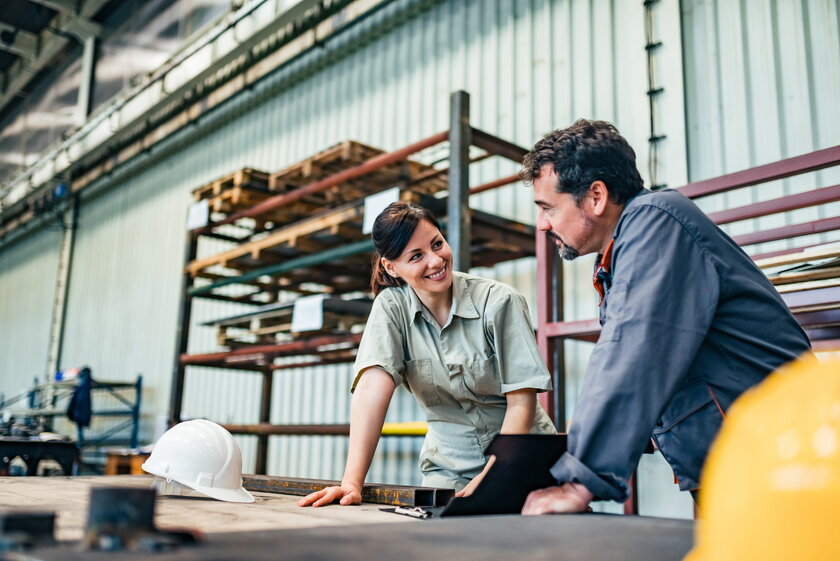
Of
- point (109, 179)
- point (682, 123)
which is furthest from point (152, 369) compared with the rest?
point (682, 123)

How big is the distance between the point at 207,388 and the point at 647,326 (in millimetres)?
9448

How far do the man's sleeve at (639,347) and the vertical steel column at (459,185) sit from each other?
289cm

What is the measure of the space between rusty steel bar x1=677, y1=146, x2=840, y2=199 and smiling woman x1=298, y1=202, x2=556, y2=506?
1.42m

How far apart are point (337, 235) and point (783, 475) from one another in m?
5.54

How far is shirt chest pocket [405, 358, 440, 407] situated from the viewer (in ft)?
9.70

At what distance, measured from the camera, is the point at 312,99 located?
9258 millimetres

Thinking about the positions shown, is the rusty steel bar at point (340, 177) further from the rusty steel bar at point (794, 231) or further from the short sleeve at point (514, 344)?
the short sleeve at point (514, 344)

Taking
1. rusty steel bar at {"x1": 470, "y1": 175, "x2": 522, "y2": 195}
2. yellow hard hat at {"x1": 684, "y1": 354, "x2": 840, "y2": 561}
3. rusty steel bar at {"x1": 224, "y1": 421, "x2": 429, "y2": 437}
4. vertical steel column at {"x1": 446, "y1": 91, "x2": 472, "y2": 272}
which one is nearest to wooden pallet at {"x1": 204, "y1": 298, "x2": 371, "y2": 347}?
rusty steel bar at {"x1": 224, "y1": 421, "x2": 429, "y2": 437}

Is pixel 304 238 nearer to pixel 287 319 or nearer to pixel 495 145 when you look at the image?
pixel 287 319

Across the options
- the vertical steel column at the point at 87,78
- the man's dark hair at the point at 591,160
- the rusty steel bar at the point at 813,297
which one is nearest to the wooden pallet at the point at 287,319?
the rusty steel bar at the point at 813,297

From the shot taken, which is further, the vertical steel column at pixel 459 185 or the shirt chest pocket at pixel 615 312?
the vertical steel column at pixel 459 185

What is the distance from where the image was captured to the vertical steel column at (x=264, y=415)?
8.50m

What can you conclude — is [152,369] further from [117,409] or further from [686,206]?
[686,206]

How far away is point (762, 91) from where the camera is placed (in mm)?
5000
